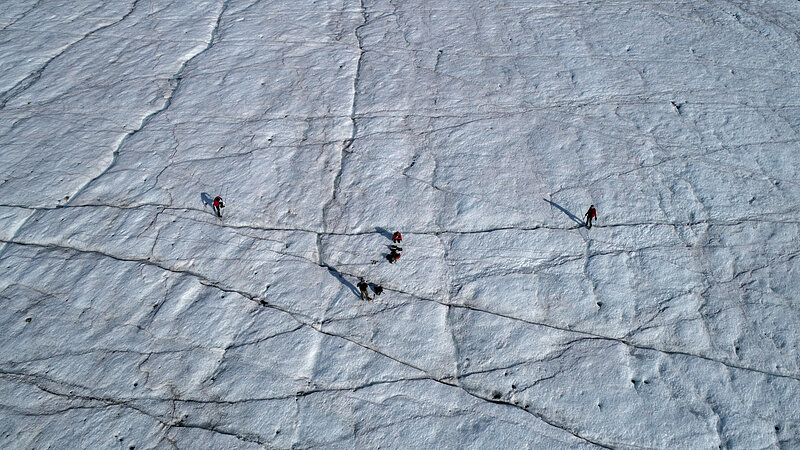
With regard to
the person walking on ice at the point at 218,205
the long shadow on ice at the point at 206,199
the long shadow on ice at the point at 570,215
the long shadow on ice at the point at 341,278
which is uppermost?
the person walking on ice at the point at 218,205

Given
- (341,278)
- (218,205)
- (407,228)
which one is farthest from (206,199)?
(407,228)

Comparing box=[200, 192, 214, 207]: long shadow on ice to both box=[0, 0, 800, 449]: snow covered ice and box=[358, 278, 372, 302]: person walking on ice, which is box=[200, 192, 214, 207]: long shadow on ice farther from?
box=[358, 278, 372, 302]: person walking on ice

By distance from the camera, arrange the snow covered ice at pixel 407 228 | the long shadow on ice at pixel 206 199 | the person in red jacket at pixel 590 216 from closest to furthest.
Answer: the snow covered ice at pixel 407 228 → the person in red jacket at pixel 590 216 → the long shadow on ice at pixel 206 199

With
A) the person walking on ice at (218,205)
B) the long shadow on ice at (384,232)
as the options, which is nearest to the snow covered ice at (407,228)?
the long shadow on ice at (384,232)

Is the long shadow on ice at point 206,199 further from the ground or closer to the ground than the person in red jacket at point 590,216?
further from the ground

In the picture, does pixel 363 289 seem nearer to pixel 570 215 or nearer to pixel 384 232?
pixel 384 232

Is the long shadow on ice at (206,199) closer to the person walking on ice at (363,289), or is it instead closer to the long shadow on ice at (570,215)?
the person walking on ice at (363,289)

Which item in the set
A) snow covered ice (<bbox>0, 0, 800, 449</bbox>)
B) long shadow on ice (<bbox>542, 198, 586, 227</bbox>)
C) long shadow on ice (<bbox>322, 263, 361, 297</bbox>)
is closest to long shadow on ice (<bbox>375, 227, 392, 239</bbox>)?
snow covered ice (<bbox>0, 0, 800, 449</bbox>)

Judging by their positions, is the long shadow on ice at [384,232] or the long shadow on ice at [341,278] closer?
the long shadow on ice at [341,278]

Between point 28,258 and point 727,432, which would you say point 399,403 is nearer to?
point 727,432

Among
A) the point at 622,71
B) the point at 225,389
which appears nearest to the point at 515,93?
the point at 622,71
